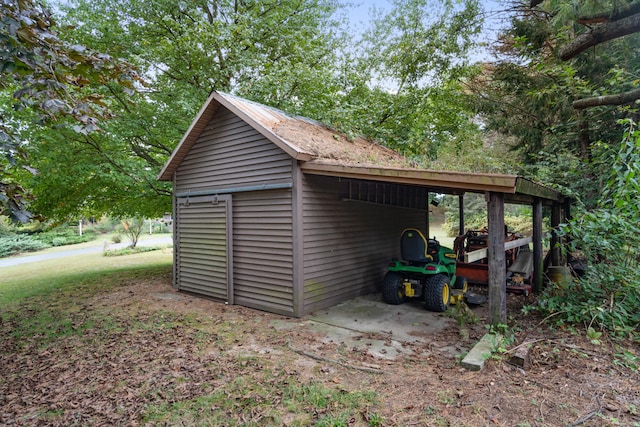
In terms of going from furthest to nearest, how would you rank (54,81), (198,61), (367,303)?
1. (198,61)
2. (367,303)
3. (54,81)

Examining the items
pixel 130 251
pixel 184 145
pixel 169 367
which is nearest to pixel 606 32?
pixel 169 367

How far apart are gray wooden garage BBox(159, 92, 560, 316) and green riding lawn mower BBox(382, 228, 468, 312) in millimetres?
961

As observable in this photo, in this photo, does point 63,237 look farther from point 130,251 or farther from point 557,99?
point 557,99

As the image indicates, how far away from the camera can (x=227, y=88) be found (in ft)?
36.0

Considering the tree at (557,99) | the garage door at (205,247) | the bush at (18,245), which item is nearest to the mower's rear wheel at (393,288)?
the garage door at (205,247)

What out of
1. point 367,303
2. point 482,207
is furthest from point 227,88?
point 482,207

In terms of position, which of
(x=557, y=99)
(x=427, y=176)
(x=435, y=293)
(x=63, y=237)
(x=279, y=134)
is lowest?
(x=63, y=237)

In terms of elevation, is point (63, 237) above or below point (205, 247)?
below

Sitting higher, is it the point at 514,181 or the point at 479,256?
the point at 514,181

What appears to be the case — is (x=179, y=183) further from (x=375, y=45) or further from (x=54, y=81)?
(x=375, y=45)

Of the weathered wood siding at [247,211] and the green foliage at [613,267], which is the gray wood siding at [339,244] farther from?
the green foliage at [613,267]

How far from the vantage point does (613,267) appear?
13.7 ft

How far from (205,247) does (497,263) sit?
5568 millimetres

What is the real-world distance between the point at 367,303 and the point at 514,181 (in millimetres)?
3537
